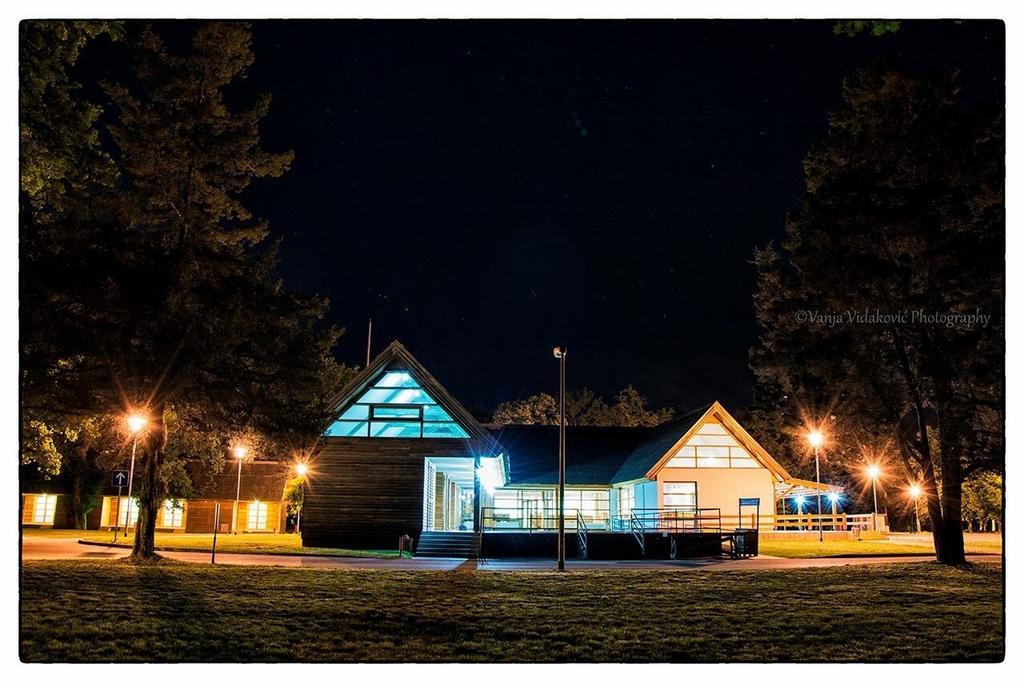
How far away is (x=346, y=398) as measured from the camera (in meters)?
27.1

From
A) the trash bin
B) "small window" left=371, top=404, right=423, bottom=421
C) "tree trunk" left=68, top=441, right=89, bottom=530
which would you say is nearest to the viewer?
the trash bin

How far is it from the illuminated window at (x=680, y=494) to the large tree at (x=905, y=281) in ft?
49.0

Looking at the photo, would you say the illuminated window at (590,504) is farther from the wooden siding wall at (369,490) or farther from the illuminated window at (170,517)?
the illuminated window at (170,517)

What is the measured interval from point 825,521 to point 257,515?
28.4 meters

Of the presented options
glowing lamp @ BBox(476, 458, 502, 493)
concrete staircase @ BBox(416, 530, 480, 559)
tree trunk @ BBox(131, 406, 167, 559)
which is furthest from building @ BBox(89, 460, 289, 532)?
tree trunk @ BBox(131, 406, 167, 559)

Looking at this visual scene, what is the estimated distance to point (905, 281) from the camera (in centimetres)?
1697

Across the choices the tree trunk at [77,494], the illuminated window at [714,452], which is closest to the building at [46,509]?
the tree trunk at [77,494]

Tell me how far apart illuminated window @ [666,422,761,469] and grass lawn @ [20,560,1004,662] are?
1821cm

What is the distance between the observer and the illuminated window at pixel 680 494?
34.6m

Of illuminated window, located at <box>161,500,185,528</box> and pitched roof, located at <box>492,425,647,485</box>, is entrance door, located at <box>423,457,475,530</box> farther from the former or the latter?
illuminated window, located at <box>161,500,185,528</box>

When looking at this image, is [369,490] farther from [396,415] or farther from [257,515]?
[257,515]

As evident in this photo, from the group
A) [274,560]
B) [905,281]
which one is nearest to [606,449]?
[274,560]

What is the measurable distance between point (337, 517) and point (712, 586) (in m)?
14.2

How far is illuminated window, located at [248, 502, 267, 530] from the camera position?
148ft
